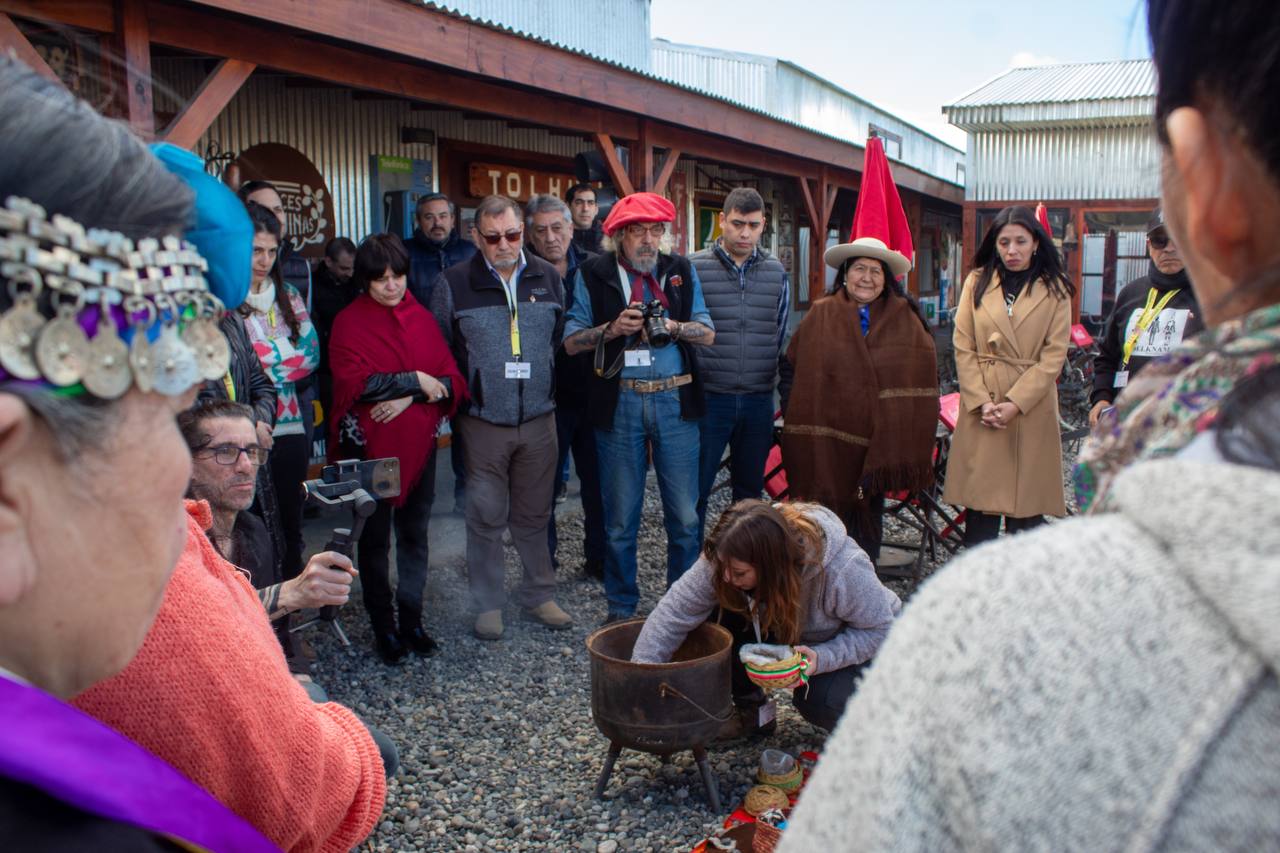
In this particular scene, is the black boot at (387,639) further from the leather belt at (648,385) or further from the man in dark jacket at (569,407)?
A: the leather belt at (648,385)

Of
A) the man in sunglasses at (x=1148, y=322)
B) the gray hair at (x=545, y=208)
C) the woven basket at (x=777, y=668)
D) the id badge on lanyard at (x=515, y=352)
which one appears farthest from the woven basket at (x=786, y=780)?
the gray hair at (x=545, y=208)

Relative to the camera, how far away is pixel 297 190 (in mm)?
7070

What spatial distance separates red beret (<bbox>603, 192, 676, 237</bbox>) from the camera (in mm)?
4949

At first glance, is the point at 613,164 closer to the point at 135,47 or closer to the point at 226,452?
the point at 135,47

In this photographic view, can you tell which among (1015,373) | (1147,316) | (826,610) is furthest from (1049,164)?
(826,610)

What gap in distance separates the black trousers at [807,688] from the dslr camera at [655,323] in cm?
148

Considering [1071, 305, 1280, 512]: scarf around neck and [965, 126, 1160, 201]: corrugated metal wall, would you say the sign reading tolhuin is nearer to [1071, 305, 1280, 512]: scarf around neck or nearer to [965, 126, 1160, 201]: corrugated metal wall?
[1071, 305, 1280, 512]: scarf around neck

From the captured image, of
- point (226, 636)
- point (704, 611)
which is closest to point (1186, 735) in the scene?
point (226, 636)

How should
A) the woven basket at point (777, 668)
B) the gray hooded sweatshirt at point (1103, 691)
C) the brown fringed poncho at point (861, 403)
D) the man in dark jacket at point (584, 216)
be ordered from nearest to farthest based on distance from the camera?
the gray hooded sweatshirt at point (1103, 691)
the woven basket at point (777, 668)
the brown fringed poncho at point (861, 403)
the man in dark jacket at point (584, 216)

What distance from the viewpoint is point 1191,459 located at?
53 cm

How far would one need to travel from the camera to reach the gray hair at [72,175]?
69 cm

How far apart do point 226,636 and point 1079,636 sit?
91 cm

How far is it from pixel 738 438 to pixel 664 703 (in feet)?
7.88

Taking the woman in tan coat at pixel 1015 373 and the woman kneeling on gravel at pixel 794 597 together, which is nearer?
the woman kneeling on gravel at pixel 794 597
